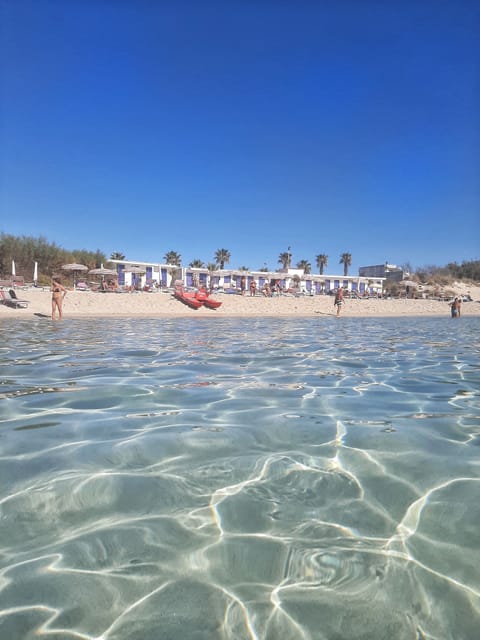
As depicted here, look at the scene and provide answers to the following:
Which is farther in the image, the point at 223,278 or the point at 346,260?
the point at 346,260

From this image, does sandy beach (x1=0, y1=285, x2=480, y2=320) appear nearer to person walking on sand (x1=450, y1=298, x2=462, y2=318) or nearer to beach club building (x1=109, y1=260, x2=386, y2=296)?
person walking on sand (x1=450, y1=298, x2=462, y2=318)

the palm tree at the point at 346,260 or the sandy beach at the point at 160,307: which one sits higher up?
the palm tree at the point at 346,260

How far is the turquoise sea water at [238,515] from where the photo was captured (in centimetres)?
120

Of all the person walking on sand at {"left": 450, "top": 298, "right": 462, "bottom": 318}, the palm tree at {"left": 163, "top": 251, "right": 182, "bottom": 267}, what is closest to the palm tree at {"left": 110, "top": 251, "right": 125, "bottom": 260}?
the palm tree at {"left": 163, "top": 251, "right": 182, "bottom": 267}

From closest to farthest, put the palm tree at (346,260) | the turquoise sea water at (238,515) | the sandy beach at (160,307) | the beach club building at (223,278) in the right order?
the turquoise sea water at (238,515), the sandy beach at (160,307), the beach club building at (223,278), the palm tree at (346,260)

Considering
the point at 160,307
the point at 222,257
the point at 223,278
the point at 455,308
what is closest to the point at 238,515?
the point at 160,307

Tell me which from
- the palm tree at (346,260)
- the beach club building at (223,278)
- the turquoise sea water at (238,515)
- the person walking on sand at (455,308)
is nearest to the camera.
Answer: the turquoise sea water at (238,515)

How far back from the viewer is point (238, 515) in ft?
5.57

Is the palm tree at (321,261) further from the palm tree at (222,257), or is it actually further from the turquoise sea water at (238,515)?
the turquoise sea water at (238,515)

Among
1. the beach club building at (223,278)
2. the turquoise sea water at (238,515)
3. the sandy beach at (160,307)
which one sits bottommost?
the turquoise sea water at (238,515)

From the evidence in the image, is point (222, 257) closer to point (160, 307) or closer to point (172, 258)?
point (172, 258)

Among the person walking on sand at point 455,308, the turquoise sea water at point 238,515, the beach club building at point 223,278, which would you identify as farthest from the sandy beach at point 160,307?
the beach club building at point 223,278

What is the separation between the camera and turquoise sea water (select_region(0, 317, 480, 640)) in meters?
1.20

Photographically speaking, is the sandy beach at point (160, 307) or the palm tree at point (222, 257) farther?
the palm tree at point (222, 257)
